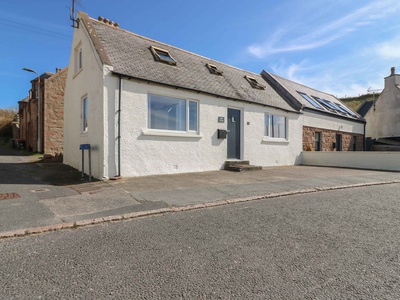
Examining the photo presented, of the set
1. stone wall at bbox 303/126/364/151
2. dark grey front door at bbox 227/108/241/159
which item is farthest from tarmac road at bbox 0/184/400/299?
stone wall at bbox 303/126/364/151

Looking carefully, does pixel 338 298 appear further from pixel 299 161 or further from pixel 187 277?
pixel 299 161

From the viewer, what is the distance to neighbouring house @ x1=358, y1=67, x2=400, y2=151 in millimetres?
25359

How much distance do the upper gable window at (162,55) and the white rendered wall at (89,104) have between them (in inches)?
112

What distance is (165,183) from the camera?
7383 mm

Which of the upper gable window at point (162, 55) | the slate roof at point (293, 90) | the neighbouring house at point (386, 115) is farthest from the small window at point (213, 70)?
the neighbouring house at point (386, 115)

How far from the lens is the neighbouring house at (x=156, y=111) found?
27.5 feet

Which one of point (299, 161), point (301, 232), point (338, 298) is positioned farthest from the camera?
point (299, 161)

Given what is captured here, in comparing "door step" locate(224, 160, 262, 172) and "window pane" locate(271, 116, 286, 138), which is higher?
"window pane" locate(271, 116, 286, 138)

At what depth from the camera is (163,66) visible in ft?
34.6

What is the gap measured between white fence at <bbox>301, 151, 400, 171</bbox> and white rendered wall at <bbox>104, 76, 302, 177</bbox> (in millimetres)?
3675

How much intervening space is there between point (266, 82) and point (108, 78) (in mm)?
13142

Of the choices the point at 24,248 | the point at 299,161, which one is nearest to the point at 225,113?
the point at 299,161

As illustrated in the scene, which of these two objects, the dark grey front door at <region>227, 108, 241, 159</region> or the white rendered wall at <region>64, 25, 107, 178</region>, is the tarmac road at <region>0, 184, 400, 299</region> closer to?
the white rendered wall at <region>64, 25, 107, 178</region>

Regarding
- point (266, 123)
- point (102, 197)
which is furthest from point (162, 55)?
point (102, 197)
